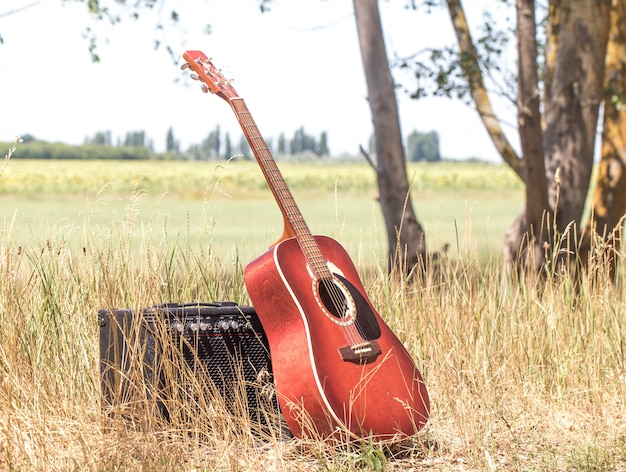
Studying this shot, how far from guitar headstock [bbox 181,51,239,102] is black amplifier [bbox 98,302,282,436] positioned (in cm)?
87

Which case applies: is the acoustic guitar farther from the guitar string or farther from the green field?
the green field

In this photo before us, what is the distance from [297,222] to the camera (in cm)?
322

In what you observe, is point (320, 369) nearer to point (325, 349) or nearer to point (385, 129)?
point (325, 349)

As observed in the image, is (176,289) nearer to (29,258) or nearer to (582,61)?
(29,258)

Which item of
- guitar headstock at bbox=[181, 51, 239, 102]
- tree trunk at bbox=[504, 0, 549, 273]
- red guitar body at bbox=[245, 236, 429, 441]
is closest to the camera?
red guitar body at bbox=[245, 236, 429, 441]

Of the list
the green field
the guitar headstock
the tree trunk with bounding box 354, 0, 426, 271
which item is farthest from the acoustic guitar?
the green field

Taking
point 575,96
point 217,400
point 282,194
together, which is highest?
point 575,96

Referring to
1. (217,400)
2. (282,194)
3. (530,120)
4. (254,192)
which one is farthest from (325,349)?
(254,192)

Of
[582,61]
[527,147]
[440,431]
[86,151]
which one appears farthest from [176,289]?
[86,151]

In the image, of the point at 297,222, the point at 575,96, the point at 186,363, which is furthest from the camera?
the point at 575,96

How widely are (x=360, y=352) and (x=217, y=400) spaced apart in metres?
0.55

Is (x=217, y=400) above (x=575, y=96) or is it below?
below

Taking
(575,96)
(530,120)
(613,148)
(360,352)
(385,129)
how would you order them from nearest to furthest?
(360,352), (530,120), (385,129), (575,96), (613,148)

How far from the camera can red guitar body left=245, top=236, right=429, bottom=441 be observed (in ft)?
9.48
